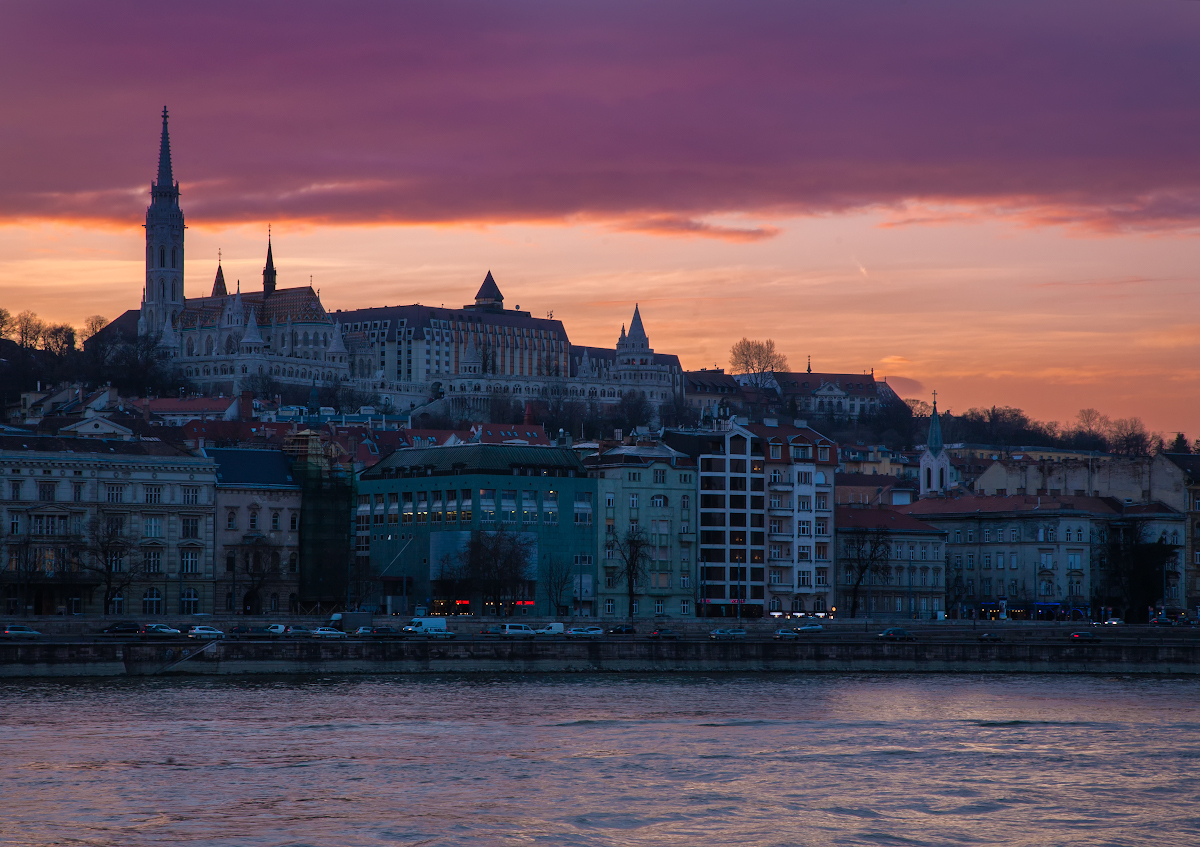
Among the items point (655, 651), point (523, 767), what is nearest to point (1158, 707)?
point (655, 651)

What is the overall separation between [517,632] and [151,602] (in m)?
24.9

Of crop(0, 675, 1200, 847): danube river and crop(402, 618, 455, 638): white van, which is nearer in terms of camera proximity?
crop(0, 675, 1200, 847): danube river

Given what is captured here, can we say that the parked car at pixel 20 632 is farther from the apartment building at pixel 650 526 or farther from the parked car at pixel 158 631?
the apartment building at pixel 650 526

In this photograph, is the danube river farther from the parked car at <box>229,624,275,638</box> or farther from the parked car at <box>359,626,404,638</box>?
the parked car at <box>359,626,404,638</box>

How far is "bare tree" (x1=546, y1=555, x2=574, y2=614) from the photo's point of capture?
99.1 m

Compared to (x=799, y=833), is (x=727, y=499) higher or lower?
higher

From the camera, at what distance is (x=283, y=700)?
59156mm

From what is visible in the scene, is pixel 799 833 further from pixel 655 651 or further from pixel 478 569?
pixel 478 569

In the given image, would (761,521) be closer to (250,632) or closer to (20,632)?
(250,632)

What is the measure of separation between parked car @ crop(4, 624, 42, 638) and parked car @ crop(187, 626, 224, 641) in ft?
18.0

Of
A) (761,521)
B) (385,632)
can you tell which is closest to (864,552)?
(761,521)

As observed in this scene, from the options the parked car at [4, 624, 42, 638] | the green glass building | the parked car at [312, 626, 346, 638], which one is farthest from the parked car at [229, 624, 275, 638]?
the green glass building

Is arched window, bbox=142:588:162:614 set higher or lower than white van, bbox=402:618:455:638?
higher

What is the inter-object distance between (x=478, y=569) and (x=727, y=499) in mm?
16512
